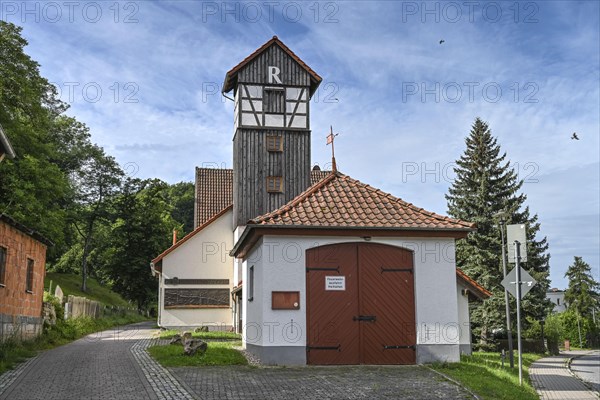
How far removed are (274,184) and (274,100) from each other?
3.78 m

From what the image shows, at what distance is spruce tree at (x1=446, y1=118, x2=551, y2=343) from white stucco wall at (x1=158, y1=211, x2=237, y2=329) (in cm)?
1438

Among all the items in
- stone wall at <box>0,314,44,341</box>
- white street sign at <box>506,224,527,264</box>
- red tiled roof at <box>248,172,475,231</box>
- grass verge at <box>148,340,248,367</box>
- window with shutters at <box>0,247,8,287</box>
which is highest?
red tiled roof at <box>248,172,475,231</box>

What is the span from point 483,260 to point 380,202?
2203cm

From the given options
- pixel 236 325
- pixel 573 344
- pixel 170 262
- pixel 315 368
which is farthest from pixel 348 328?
pixel 573 344

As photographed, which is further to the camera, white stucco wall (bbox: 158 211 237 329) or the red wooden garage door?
white stucco wall (bbox: 158 211 237 329)

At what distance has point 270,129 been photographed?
28.6 meters

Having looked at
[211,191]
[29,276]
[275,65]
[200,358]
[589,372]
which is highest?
[275,65]

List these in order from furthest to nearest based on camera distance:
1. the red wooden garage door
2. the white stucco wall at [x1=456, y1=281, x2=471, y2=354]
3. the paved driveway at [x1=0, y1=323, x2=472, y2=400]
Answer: the white stucco wall at [x1=456, y1=281, x2=471, y2=354] < the red wooden garage door < the paved driveway at [x1=0, y1=323, x2=472, y2=400]

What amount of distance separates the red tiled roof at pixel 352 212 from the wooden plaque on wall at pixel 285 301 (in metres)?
1.57

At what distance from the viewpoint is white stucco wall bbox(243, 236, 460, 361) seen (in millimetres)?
14188

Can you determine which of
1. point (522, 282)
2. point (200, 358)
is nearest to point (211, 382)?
point (200, 358)

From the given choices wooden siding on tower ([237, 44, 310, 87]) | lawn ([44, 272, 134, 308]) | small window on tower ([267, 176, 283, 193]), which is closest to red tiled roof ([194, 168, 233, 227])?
small window on tower ([267, 176, 283, 193])

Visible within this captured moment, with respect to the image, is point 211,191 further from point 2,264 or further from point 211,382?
point 211,382

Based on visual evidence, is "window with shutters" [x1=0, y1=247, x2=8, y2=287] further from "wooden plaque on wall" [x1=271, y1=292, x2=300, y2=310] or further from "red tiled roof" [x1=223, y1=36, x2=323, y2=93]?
"red tiled roof" [x1=223, y1=36, x2=323, y2=93]
